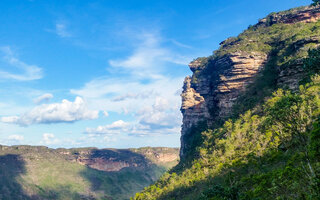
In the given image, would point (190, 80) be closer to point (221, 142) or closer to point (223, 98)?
point (223, 98)

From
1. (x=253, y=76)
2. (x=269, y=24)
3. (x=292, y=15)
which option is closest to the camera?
(x=253, y=76)

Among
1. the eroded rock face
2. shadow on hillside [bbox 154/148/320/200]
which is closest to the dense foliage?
shadow on hillside [bbox 154/148/320/200]

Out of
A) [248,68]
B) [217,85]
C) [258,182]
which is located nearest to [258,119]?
[248,68]

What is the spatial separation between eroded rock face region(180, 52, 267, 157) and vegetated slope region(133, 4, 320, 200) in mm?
436

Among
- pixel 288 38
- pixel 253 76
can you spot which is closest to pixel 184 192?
pixel 253 76

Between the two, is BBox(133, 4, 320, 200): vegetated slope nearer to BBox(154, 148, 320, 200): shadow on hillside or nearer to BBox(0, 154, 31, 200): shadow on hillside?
BBox(154, 148, 320, 200): shadow on hillside

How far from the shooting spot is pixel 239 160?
66.9 meters

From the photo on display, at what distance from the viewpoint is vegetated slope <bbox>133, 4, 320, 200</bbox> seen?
38469 mm

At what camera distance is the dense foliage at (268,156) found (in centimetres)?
3375

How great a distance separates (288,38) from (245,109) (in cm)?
4268

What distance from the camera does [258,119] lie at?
82562 mm

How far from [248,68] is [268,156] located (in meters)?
64.9

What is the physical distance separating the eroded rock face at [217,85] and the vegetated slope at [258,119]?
17.2 inches

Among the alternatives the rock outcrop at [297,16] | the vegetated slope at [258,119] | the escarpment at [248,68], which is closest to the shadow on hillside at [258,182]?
the vegetated slope at [258,119]
